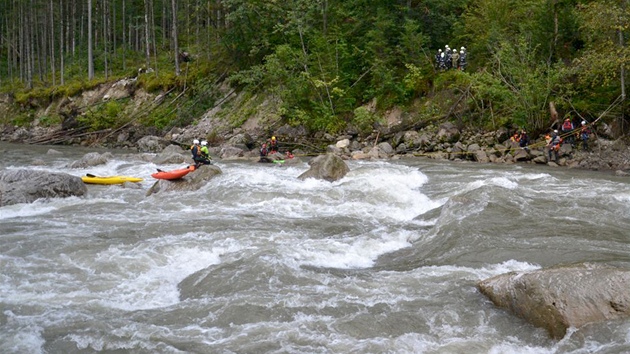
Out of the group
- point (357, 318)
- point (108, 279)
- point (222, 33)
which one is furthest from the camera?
point (222, 33)

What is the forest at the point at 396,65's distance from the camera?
71.8ft

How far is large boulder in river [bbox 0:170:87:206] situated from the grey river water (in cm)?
37

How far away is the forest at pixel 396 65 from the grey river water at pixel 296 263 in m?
7.65

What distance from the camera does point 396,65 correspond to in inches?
1144

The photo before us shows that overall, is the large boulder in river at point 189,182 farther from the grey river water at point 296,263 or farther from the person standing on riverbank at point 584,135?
the person standing on riverbank at point 584,135

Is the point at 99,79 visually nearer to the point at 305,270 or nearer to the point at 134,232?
the point at 134,232

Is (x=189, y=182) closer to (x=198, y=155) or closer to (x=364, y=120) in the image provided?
(x=198, y=155)

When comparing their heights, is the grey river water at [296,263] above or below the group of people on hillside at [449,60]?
below

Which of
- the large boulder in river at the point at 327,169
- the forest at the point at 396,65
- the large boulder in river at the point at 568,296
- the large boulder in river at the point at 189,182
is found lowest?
the large boulder in river at the point at 189,182

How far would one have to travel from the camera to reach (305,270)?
Result: 8414mm

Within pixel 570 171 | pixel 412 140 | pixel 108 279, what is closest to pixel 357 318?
pixel 108 279

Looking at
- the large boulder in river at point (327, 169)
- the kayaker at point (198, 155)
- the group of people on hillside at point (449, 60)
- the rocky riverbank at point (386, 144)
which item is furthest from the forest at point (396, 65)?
the kayaker at point (198, 155)

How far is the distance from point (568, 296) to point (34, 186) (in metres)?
12.1

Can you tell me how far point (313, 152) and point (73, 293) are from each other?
62.8ft
